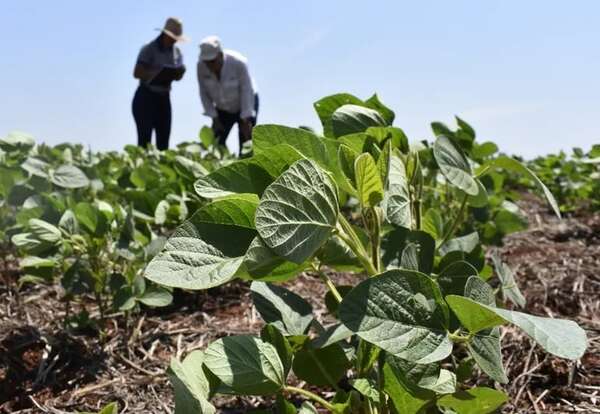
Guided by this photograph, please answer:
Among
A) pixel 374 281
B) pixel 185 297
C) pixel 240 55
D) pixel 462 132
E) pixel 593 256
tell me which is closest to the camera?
pixel 374 281

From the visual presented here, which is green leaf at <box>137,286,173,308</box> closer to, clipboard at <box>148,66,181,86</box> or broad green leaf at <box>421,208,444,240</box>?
broad green leaf at <box>421,208,444,240</box>

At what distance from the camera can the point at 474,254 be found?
1121mm

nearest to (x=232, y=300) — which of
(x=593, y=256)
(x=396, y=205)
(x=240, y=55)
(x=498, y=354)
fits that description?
(x=396, y=205)

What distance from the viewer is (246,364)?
0.68 metres

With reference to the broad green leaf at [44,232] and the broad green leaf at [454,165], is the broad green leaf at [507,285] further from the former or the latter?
the broad green leaf at [44,232]

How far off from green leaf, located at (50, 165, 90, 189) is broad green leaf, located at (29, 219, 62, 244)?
1.17 feet

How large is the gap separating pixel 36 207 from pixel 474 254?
0.98m

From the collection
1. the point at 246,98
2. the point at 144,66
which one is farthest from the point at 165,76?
the point at 246,98

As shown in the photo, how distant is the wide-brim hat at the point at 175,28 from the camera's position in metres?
6.04

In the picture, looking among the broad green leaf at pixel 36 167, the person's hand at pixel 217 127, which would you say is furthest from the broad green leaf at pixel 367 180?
the person's hand at pixel 217 127

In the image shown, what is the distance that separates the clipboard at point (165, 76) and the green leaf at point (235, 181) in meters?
5.49

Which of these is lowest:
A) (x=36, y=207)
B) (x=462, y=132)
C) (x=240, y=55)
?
(x=36, y=207)

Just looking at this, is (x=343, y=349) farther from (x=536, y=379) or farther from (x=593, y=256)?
(x=593, y=256)

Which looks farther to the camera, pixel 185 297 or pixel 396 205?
pixel 185 297
